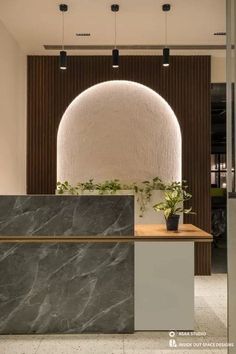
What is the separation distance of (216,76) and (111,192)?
3.02m

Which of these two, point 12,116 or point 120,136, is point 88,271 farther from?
point 12,116

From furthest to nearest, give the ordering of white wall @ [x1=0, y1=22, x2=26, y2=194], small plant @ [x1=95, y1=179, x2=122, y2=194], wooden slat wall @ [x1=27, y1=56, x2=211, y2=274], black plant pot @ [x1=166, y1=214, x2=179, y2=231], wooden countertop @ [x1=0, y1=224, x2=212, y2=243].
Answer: wooden slat wall @ [x1=27, y1=56, x2=211, y2=274], white wall @ [x1=0, y1=22, x2=26, y2=194], small plant @ [x1=95, y1=179, x2=122, y2=194], black plant pot @ [x1=166, y1=214, x2=179, y2=231], wooden countertop @ [x1=0, y1=224, x2=212, y2=243]

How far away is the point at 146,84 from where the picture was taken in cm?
699

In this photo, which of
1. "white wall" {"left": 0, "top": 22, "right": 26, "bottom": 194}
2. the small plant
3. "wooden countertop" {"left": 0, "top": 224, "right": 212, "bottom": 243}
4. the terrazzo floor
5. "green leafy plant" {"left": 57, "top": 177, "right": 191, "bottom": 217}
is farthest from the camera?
"white wall" {"left": 0, "top": 22, "right": 26, "bottom": 194}

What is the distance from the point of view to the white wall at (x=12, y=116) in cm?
578

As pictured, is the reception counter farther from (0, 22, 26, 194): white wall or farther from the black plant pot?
(0, 22, 26, 194): white wall

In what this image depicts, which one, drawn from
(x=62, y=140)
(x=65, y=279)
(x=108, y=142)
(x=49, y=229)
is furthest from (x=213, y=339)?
(x=62, y=140)

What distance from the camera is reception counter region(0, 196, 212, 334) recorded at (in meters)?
4.15

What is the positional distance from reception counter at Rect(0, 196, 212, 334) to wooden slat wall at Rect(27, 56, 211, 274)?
2.83m

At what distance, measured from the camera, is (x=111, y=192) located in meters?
5.35

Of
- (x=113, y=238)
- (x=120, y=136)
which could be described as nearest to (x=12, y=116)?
(x=120, y=136)

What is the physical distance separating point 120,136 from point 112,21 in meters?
1.51

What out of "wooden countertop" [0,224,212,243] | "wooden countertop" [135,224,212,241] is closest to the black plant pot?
"wooden countertop" [135,224,212,241]

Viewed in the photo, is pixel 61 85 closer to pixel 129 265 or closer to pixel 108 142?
pixel 108 142
